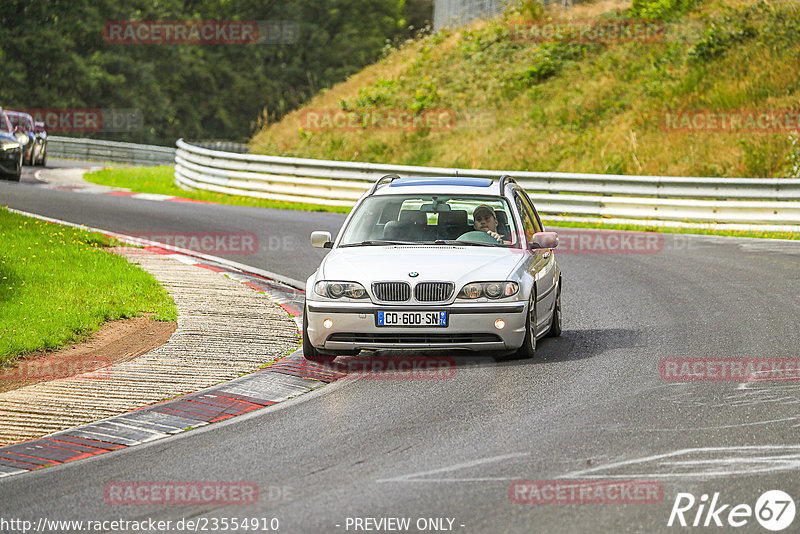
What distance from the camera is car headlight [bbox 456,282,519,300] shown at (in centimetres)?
951

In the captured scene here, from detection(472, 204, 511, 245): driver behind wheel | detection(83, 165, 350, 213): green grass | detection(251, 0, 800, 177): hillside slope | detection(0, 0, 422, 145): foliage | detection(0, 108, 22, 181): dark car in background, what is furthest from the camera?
detection(0, 0, 422, 145): foliage

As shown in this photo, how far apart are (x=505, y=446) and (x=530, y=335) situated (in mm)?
2815

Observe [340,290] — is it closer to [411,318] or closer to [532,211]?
[411,318]

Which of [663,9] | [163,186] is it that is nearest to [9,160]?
[163,186]

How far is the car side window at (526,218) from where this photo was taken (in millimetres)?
→ 10945

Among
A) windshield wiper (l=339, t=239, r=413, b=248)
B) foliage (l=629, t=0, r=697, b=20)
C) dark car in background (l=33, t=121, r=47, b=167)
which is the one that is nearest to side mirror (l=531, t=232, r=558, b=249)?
windshield wiper (l=339, t=239, r=413, b=248)

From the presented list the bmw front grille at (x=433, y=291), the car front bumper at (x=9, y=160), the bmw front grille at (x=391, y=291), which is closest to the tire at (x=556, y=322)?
the bmw front grille at (x=433, y=291)

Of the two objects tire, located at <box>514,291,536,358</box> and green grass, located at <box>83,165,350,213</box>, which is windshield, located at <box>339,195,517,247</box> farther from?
green grass, located at <box>83,165,350,213</box>

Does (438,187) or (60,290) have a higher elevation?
(438,187)

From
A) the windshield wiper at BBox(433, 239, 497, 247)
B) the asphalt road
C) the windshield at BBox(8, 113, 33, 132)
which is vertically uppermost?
the windshield at BBox(8, 113, 33, 132)

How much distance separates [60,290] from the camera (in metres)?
12.5

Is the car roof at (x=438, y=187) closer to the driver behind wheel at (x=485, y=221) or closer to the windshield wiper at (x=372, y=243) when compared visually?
the driver behind wheel at (x=485, y=221)

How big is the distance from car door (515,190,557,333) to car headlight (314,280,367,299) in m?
1.57

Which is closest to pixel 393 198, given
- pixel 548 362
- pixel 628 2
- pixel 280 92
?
pixel 548 362
